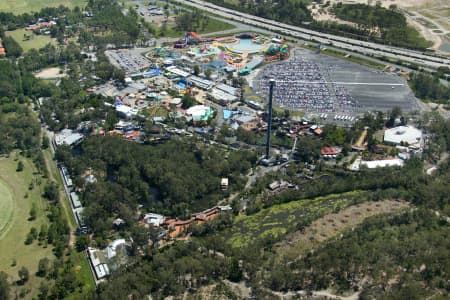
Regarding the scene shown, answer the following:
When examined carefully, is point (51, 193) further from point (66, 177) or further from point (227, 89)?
point (227, 89)

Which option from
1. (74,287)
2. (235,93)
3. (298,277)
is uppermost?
(235,93)

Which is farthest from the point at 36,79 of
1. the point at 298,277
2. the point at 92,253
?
the point at 298,277

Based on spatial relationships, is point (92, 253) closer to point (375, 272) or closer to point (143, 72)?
point (375, 272)

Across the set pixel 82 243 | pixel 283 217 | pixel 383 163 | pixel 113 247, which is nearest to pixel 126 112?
pixel 82 243

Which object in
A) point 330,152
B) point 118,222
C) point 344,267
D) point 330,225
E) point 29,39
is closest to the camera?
point 344,267

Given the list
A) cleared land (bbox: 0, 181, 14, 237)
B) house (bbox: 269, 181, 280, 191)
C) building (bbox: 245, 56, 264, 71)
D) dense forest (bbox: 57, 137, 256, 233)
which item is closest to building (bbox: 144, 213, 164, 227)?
dense forest (bbox: 57, 137, 256, 233)

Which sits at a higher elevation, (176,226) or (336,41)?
(336,41)

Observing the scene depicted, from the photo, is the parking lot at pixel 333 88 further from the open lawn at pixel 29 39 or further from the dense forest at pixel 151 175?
the open lawn at pixel 29 39

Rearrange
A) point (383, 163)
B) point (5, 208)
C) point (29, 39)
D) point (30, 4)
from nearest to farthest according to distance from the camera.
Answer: point (5, 208) → point (383, 163) → point (29, 39) → point (30, 4)
